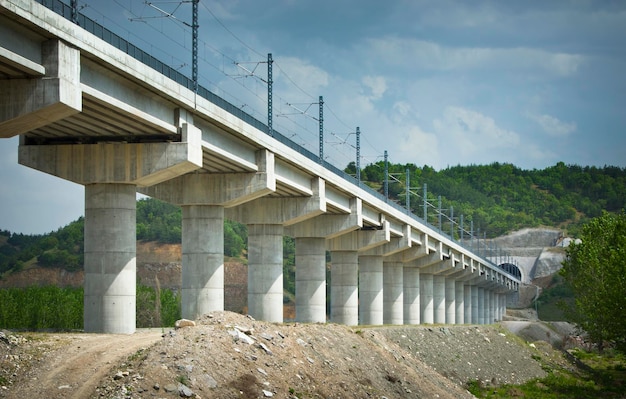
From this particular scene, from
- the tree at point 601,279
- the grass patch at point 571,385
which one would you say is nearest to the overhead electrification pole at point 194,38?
the grass patch at point 571,385

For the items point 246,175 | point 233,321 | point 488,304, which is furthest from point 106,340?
point 488,304

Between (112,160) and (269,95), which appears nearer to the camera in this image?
(112,160)

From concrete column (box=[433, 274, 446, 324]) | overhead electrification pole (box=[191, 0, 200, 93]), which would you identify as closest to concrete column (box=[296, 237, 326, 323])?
overhead electrification pole (box=[191, 0, 200, 93])

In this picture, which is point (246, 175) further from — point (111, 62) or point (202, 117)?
point (111, 62)

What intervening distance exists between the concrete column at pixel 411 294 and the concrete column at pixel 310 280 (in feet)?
103

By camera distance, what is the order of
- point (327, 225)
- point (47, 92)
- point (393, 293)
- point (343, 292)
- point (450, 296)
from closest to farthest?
point (47, 92)
point (327, 225)
point (343, 292)
point (393, 293)
point (450, 296)

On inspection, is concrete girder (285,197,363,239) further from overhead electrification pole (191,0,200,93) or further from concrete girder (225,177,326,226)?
overhead electrification pole (191,0,200,93)

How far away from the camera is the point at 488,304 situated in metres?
163

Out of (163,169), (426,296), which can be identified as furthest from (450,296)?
(163,169)

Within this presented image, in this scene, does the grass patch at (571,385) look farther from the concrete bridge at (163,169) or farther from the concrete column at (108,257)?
the concrete column at (108,257)

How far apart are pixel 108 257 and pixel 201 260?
9515 millimetres

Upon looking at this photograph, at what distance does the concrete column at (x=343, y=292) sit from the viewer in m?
71.7

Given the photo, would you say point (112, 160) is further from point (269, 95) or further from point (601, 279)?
point (601, 279)

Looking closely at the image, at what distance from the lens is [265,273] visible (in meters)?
55.9
